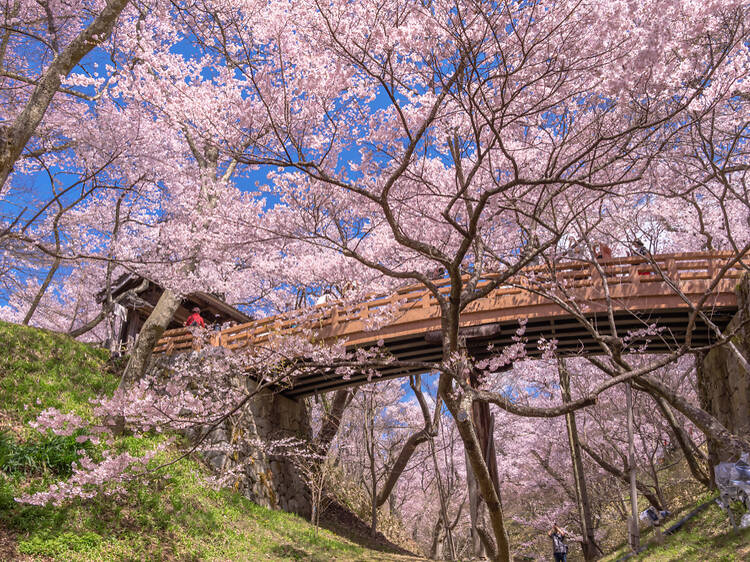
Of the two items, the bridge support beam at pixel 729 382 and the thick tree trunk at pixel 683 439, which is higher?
the bridge support beam at pixel 729 382

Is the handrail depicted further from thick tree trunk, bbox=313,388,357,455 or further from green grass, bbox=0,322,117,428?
thick tree trunk, bbox=313,388,357,455

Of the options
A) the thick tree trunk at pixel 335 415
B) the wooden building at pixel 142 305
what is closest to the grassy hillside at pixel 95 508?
the wooden building at pixel 142 305

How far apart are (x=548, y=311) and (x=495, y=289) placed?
129 cm

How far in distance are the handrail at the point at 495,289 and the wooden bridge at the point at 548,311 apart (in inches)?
0.9

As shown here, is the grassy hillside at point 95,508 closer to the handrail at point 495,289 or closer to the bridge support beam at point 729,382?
the handrail at point 495,289

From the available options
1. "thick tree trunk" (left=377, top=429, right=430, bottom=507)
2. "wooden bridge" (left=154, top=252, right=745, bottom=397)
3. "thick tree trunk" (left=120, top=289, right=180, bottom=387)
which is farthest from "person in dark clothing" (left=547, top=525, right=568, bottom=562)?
"thick tree trunk" (left=120, top=289, right=180, bottom=387)

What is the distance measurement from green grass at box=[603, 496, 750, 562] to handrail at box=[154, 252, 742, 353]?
480 cm

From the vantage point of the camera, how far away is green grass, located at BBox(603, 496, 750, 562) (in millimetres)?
8172

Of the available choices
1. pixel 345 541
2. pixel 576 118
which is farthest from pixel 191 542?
pixel 576 118

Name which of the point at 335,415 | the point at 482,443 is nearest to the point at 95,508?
the point at 482,443

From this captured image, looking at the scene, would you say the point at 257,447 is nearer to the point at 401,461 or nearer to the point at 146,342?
the point at 146,342

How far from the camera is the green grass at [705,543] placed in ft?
26.8

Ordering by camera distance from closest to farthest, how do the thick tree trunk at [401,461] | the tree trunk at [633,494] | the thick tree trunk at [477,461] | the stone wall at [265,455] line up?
the thick tree trunk at [477,461] < the tree trunk at [633,494] < the stone wall at [265,455] < the thick tree trunk at [401,461]

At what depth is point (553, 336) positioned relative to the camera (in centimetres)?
1264
